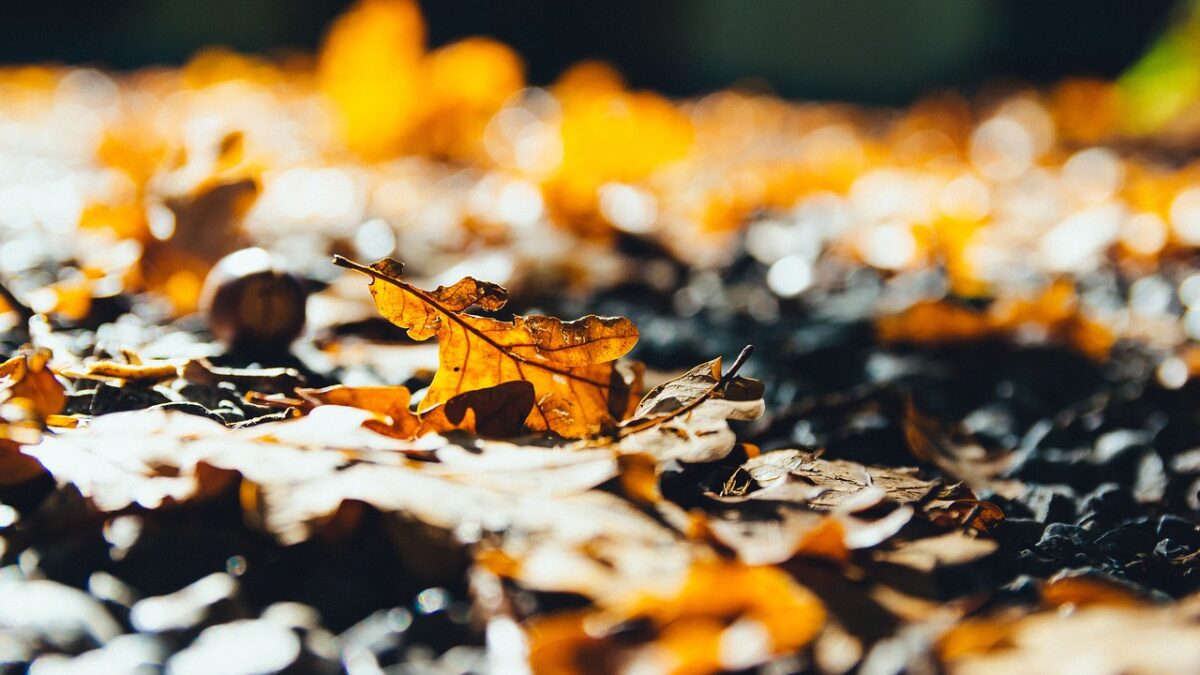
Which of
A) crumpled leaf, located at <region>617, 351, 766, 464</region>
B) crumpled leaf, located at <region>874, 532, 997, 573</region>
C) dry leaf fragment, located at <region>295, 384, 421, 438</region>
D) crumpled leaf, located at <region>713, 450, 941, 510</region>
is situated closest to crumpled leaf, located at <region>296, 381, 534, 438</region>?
dry leaf fragment, located at <region>295, 384, 421, 438</region>

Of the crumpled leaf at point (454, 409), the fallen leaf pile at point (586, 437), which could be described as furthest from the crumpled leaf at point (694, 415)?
the crumpled leaf at point (454, 409)

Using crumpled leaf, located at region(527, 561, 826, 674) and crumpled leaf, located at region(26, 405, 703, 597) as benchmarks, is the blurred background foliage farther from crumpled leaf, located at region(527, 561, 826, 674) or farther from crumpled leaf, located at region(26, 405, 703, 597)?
crumpled leaf, located at region(527, 561, 826, 674)

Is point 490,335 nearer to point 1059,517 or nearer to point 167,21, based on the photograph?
point 1059,517

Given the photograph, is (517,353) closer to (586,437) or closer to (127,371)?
(586,437)

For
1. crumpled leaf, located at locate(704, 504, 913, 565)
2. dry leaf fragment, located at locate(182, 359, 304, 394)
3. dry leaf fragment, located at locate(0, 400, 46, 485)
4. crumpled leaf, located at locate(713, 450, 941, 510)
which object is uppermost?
crumpled leaf, located at locate(704, 504, 913, 565)

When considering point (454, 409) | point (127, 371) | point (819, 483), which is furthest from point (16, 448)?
point (819, 483)

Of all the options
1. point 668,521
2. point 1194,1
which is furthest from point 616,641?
point 1194,1

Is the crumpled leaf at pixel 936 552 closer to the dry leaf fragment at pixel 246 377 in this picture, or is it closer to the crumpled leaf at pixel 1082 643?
the crumpled leaf at pixel 1082 643
